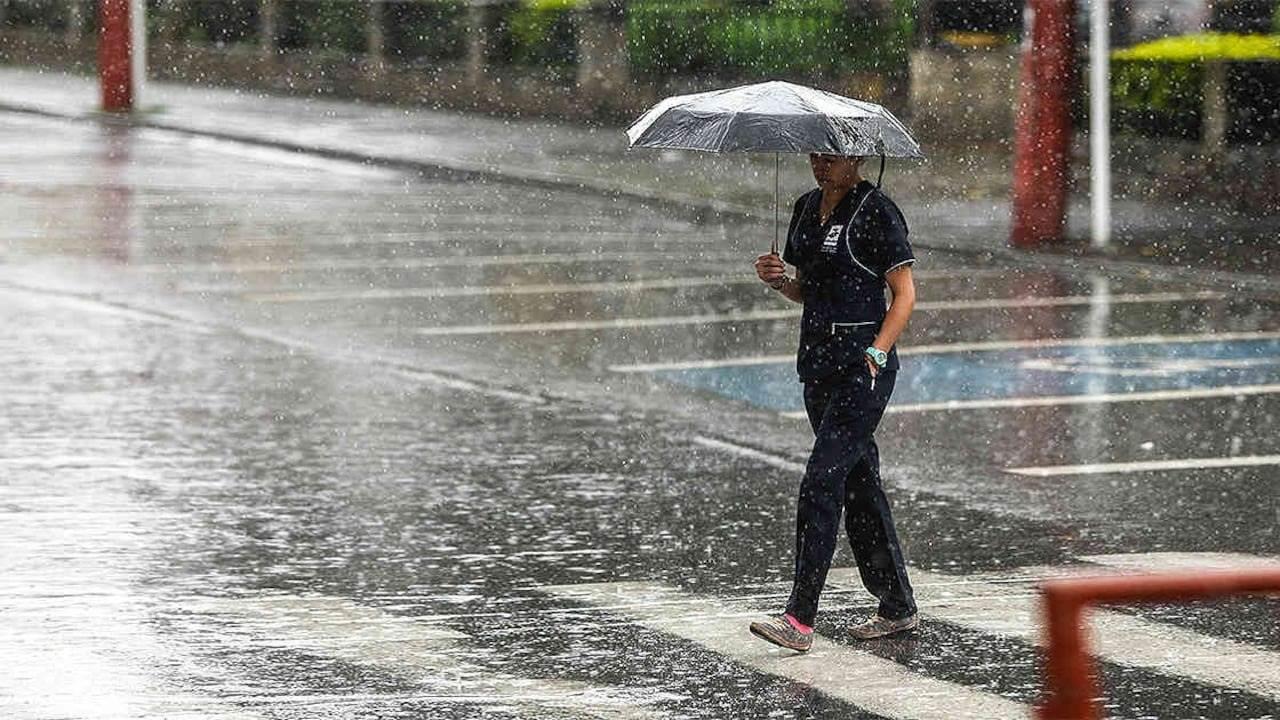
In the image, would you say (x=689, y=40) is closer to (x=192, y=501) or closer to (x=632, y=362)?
(x=632, y=362)

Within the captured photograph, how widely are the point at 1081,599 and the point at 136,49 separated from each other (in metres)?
31.3

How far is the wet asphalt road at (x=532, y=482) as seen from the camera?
785 cm

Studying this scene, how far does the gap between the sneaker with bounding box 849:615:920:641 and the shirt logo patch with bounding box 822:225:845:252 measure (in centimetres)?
121

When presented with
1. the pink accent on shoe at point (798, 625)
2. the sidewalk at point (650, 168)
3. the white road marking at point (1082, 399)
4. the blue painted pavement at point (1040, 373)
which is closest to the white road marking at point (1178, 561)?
the pink accent on shoe at point (798, 625)

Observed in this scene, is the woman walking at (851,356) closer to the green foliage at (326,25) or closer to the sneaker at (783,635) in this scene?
the sneaker at (783,635)

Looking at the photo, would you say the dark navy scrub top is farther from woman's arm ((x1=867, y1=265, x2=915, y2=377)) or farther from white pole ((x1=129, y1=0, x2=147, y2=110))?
white pole ((x1=129, y1=0, x2=147, y2=110))

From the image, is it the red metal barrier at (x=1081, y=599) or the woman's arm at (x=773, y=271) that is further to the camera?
the woman's arm at (x=773, y=271)

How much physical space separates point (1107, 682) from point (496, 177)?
62.5ft

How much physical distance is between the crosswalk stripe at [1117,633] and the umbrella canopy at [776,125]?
1.56 meters

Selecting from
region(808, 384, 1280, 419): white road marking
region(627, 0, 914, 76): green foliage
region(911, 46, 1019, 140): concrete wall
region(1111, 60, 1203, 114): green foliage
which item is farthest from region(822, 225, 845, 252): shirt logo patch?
region(627, 0, 914, 76): green foliage

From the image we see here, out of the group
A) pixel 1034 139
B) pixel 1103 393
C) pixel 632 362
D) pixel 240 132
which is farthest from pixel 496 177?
pixel 1103 393

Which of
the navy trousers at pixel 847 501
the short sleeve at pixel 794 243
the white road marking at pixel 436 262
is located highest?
the short sleeve at pixel 794 243

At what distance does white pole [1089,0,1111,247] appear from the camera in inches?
793

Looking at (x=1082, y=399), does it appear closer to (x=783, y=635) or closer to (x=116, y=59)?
(x=783, y=635)
